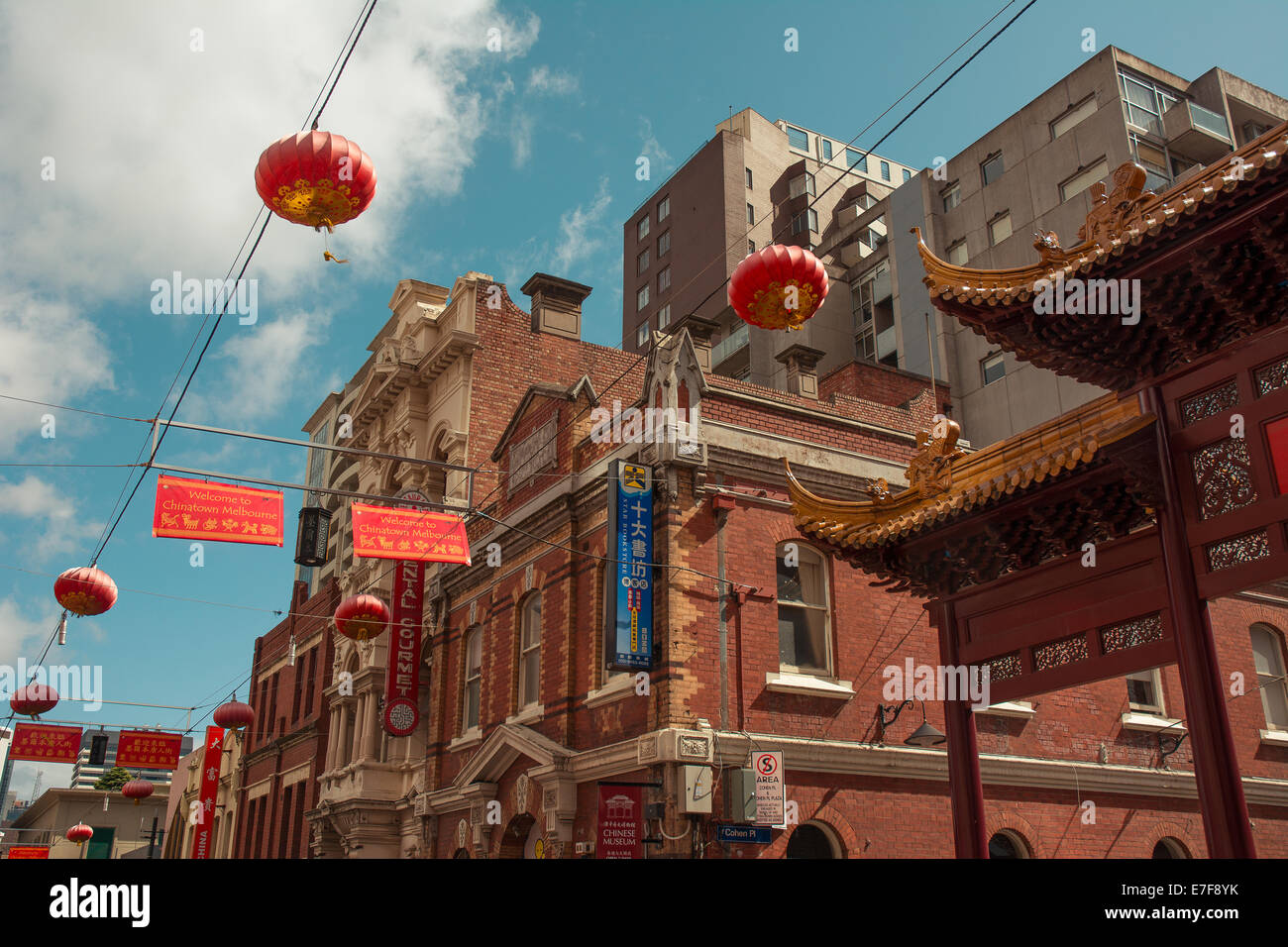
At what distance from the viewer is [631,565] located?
16.7m

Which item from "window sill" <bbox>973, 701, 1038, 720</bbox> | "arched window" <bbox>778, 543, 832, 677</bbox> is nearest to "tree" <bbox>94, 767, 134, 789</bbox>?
"arched window" <bbox>778, 543, 832, 677</bbox>

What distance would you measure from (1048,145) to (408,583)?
107 feet

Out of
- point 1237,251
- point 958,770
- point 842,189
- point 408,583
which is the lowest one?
point 958,770

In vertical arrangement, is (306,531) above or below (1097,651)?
above

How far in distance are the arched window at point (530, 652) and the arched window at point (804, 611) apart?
5418mm

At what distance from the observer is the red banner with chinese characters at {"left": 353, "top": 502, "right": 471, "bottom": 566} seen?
16.4 meters

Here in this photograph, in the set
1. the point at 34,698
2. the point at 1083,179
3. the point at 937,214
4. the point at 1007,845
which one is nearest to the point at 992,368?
the point at 1083,179

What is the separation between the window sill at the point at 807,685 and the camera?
16.9 m

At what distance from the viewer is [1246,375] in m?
8.23

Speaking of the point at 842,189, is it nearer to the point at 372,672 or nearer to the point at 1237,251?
the point at 372,672
